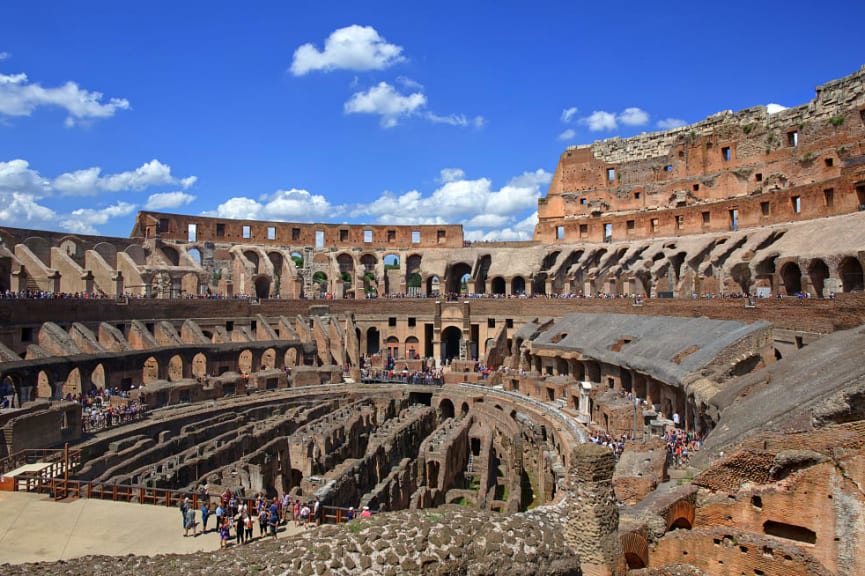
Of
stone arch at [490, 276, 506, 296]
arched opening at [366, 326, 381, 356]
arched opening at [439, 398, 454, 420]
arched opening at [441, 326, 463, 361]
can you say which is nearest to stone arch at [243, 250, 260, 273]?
arched opening at [366, 326, 381, 356]

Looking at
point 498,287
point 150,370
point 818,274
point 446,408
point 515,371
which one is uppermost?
point 498,287

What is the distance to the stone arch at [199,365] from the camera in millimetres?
37134

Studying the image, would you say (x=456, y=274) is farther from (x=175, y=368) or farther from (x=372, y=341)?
(x=175, y=368)

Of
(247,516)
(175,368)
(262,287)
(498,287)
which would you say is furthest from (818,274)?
(262,287)

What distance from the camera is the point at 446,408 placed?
37.3m

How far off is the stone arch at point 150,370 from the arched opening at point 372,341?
18486 millimetres

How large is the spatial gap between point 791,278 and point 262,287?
129 feet

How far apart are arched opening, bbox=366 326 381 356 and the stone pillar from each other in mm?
38313

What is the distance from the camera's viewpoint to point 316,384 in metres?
38.5


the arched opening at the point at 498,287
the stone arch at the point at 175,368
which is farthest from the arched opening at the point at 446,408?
the arched opening at the point at 498,287

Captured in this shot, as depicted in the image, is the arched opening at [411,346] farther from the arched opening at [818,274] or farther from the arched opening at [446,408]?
the arched opening at [818,274]

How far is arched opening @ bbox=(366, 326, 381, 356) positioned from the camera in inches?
1951

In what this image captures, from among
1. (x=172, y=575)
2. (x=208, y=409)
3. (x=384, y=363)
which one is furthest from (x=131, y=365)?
(x=172, y=575)

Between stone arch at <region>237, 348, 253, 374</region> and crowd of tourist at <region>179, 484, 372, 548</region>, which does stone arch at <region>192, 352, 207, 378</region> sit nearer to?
stone arch at <region>237, 348, 253, 374</region>
